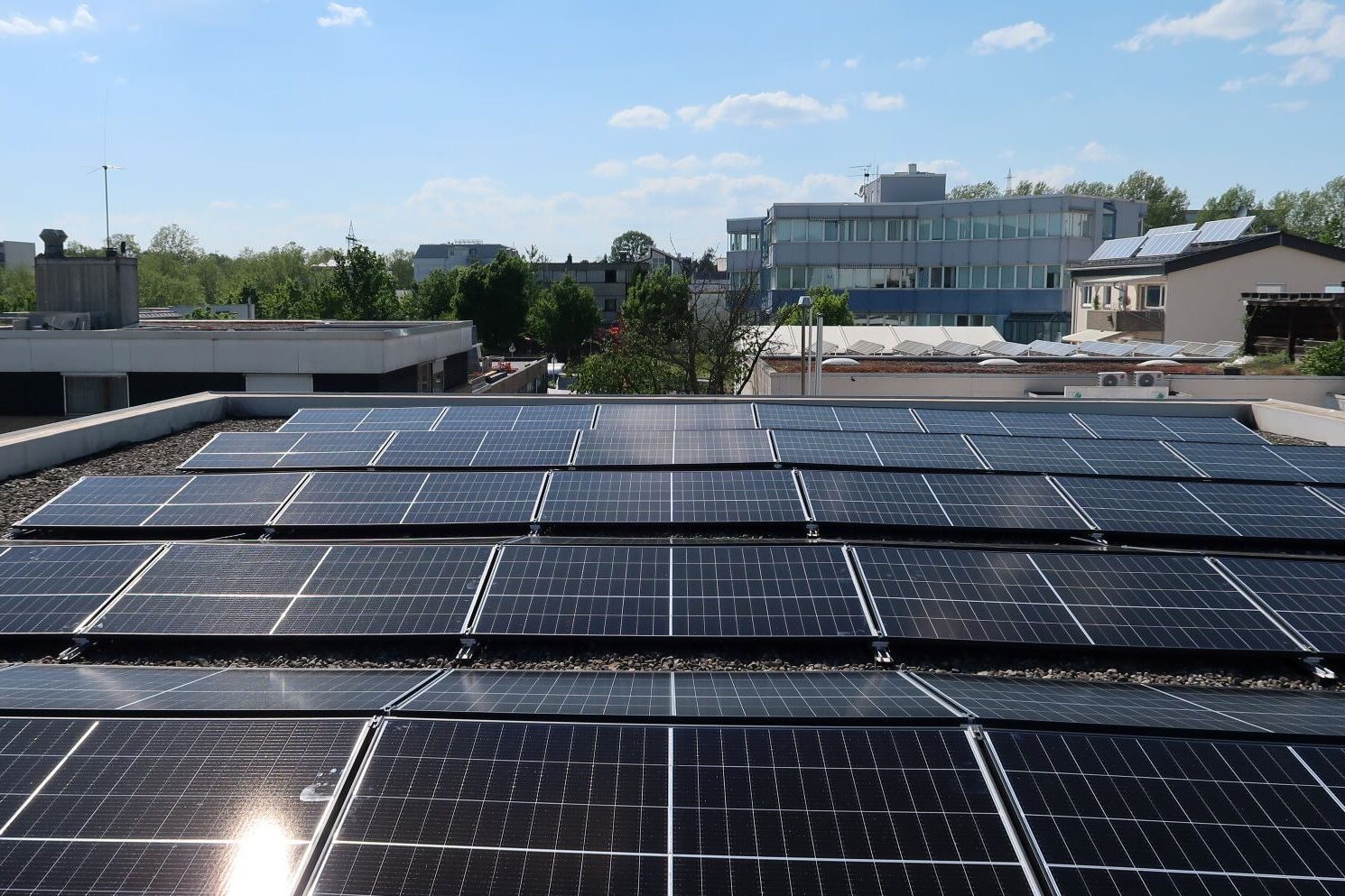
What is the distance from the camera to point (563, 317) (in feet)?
287

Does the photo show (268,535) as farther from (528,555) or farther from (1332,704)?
(1332,704)

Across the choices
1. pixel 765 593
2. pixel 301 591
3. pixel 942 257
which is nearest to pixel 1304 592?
pixel 765 593

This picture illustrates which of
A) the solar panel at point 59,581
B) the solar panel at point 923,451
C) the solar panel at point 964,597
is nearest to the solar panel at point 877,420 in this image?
the solar panel at point 923,451

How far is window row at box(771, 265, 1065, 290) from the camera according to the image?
85312 millimetres

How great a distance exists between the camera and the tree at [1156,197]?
151625 millimetres

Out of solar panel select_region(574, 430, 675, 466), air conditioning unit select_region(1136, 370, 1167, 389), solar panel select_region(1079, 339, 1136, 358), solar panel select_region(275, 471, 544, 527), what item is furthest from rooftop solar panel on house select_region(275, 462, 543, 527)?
solar panel select_region(1079, 339, 1136, 358)

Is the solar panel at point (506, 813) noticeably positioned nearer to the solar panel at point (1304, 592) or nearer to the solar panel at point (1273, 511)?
the solar panel at point (1304, 592)

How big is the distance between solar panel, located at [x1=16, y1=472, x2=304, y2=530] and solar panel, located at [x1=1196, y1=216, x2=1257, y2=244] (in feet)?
214

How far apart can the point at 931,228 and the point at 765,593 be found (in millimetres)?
82719

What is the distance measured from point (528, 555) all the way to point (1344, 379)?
26584 mm

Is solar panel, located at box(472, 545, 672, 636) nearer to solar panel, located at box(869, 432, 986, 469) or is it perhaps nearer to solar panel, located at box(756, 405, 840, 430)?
solar panel, located at box(869, 432, 986, 469)

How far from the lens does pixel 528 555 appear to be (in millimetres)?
9805

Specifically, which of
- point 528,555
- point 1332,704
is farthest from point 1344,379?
point 528,555

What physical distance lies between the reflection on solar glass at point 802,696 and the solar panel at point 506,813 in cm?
70
